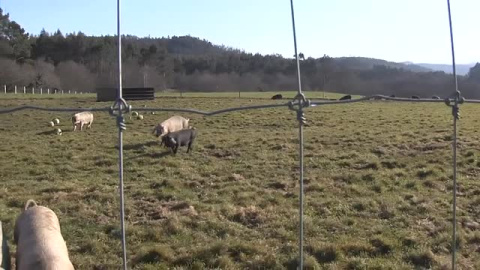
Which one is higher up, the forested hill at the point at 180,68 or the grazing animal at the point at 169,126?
the forested hill at the point at 180,68

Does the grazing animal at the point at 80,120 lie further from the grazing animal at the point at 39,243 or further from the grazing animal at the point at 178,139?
the grazing animal at the point at 39,243

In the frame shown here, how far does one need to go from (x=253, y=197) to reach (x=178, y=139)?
220 inches

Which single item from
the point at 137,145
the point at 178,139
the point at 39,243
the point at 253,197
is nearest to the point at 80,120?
the point at 137,145

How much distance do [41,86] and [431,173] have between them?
118 feet

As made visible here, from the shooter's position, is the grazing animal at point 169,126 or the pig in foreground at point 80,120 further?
the pig in foreground at point 80,120

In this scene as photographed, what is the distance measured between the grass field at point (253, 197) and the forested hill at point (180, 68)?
62.9 inches

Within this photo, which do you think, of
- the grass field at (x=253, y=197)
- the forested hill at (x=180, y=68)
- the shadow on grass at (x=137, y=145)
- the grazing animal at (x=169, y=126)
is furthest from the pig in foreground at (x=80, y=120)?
the shadow on grass at (x=137, y=145)

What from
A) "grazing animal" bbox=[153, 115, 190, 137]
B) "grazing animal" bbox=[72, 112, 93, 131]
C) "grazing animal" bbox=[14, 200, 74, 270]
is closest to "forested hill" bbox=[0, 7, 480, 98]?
"grazing animal" bbox=[72, 112, 93, 131]

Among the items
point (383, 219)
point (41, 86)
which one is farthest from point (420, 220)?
point (41, 86)

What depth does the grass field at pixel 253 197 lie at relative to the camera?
19.0 feet

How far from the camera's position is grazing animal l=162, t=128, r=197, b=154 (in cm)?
1360

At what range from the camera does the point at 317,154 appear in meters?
13.0

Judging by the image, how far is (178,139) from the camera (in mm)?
13789

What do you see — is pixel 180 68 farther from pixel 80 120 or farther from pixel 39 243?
pixel 39 243
